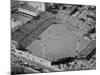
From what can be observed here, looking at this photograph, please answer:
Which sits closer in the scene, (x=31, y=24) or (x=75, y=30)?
(x=31, y=24)

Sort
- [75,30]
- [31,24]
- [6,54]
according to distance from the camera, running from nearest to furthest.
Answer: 1. [6,54]
2. [31,24]
3. [75,30]

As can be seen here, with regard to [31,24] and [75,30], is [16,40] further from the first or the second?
[75,30]

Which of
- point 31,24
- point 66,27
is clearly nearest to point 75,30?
point 66,27

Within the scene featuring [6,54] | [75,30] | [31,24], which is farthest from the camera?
[75,30]

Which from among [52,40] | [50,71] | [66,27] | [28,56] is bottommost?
[50,71]

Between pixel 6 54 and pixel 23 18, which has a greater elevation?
pixel 23 18

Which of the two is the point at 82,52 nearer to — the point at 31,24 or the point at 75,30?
the point at 75,30
